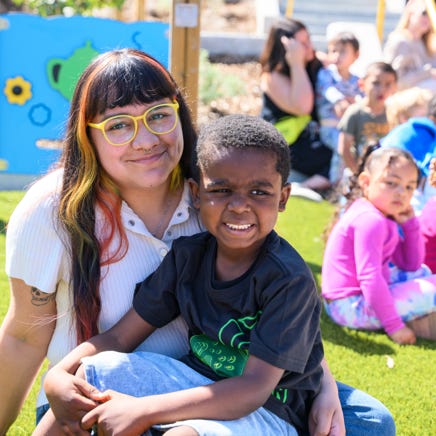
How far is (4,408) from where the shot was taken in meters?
2.84

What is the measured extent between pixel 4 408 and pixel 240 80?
9482 millimetres

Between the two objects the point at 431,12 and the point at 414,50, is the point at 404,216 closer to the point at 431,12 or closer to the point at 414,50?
the point at 431,12

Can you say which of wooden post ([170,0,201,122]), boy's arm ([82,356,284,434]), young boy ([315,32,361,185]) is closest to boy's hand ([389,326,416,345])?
wooden post ([170,0,201,122])

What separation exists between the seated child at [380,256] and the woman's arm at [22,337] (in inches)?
83.8

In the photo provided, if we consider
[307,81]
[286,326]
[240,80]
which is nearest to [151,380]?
[286,326]

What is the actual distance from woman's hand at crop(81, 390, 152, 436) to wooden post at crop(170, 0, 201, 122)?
3346 mm

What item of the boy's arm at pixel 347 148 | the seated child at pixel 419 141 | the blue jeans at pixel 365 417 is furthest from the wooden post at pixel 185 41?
the blue jeans at pixel 365 417

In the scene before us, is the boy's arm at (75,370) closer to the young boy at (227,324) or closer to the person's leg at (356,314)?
the young boy at (227,324)

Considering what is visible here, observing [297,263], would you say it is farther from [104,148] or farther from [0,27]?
[0,27]

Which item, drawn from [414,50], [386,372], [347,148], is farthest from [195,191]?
[414,50]

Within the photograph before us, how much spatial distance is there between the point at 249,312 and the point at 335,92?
19.8 ft

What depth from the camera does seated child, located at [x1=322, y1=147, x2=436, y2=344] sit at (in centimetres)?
434

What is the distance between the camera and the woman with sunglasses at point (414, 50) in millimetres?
8352

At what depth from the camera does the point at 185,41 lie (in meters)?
5.44
